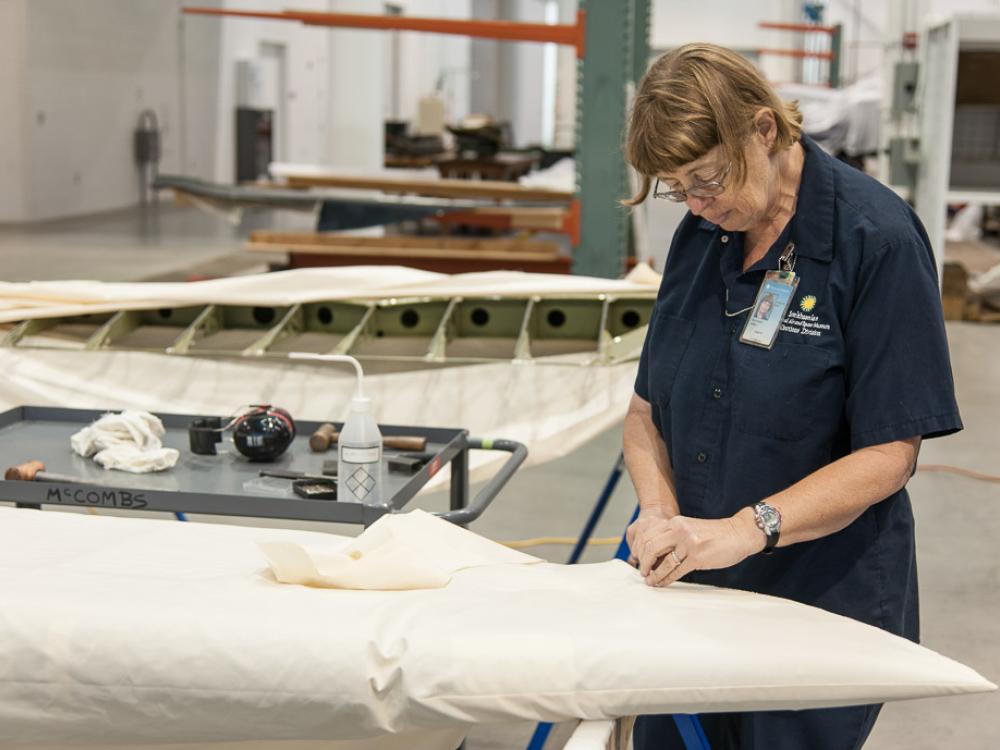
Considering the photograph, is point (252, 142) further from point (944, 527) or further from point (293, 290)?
point (944, 527)

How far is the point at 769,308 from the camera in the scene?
1671mm

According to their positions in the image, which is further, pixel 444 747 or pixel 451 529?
pixel 451 529

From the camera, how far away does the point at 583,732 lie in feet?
4.67

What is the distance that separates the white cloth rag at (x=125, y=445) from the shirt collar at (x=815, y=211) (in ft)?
4.85

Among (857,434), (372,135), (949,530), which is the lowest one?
(949,530)

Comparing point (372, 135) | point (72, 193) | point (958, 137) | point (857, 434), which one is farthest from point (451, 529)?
point (72, 193)

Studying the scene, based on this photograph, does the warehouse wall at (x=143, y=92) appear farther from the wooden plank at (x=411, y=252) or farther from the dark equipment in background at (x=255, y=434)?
the dark equipment in background at (x=255, y=434)

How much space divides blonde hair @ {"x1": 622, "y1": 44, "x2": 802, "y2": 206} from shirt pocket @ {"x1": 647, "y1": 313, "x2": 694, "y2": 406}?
286mm

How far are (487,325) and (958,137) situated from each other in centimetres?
726

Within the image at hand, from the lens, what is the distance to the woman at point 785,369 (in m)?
1.56

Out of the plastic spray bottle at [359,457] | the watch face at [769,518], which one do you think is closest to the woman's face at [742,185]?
the watch face at [769,518]

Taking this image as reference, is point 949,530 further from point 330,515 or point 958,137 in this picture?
point 958,137

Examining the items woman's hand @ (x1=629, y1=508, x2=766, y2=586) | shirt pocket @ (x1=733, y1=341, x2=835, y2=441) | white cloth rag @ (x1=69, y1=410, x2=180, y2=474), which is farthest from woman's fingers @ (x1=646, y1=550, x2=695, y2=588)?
white cloth rag @ (x1=69, y1=410, x2=180, y2=474)

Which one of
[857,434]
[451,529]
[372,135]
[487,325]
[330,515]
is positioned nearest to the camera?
[857,434]
